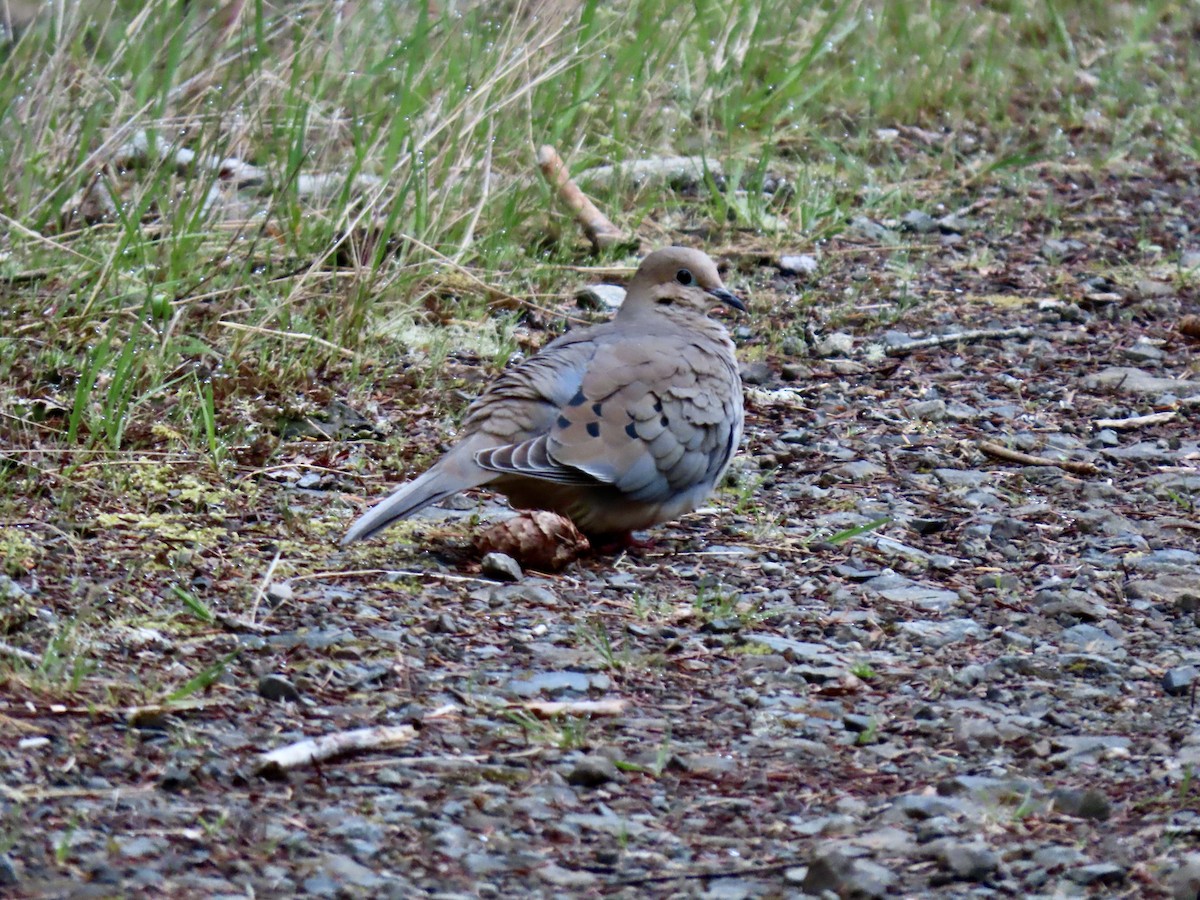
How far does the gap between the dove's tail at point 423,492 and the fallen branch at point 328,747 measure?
0.86 m

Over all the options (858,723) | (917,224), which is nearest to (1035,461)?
(858,723)

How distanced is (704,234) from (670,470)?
8.85ft

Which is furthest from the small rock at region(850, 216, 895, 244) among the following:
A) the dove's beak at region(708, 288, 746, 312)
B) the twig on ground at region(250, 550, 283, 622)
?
the twig on ground at region(250, 550, 283, 622)

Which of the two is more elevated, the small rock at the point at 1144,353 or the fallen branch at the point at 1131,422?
the small rock at the point at 1144,353

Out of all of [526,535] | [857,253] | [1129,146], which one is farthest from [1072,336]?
[526,535]

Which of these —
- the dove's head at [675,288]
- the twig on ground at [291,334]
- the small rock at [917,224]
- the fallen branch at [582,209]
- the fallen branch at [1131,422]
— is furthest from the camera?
the small rock at [917,224]

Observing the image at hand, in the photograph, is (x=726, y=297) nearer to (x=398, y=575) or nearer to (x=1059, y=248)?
(x=398, y=575)

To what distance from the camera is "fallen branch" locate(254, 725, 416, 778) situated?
289 centimetres

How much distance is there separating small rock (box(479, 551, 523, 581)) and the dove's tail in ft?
0.58

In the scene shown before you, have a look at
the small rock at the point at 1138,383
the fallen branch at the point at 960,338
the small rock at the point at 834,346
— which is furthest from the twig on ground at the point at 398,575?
the small rock at the point at 1138,383

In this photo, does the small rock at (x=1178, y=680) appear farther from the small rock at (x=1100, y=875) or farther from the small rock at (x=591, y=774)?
the small rock at (x=591, y=774)

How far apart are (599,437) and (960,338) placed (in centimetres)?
229

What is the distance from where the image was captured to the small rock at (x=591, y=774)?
2.98m

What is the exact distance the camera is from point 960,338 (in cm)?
601
